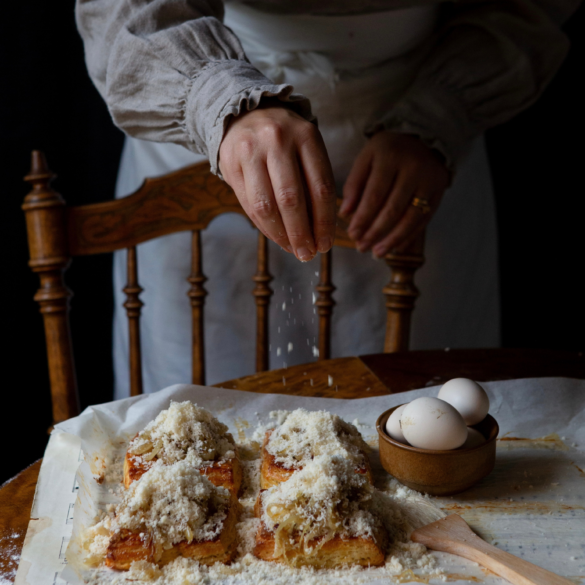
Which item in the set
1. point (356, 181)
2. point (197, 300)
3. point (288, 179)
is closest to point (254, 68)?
point (288, 179)

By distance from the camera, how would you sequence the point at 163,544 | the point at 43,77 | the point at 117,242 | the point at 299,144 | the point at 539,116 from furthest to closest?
1. the point at 539,116
2. the point at 43,77
3. the point at 117,242
4. the point at 299,144
5. the point at 163,544

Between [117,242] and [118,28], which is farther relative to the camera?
[117,242]

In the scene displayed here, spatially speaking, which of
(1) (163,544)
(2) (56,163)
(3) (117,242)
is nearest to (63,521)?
(1) (163,544)

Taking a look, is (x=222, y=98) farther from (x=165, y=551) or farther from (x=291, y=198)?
(x=165, y=551)

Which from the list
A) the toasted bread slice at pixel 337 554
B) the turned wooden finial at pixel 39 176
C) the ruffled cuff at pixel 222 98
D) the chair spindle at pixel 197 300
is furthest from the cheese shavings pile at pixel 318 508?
the turned wooden finial at pixel 39 176

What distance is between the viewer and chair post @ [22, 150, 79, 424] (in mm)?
1131

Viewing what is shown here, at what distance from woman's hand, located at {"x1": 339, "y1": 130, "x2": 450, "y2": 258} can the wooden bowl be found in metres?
0.53

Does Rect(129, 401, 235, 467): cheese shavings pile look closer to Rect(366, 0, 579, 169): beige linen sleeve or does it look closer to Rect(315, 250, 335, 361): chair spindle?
Rect(315, 250, 335, 361): chair spindle

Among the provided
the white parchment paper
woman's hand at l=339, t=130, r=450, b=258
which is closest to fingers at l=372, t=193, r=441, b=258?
woman's hand at l=339, t=130, r=450, b=258

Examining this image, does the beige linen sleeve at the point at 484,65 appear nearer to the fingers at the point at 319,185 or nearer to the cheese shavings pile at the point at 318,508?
the fingers at the point at 319,185

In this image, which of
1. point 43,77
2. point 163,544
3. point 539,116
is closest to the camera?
point 163,544

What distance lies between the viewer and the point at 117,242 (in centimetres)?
120

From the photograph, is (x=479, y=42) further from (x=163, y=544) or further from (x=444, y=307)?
(x=163, y=544)

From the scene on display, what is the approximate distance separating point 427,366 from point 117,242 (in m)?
0.61
